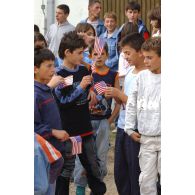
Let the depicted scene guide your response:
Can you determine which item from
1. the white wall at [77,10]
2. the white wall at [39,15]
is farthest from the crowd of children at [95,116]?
the white wall at [39,15]

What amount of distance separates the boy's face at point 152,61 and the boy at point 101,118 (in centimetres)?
95

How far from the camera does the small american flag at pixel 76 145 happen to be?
5.10 metres

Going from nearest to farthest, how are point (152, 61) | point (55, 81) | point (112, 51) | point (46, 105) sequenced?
point (46, 105) → point (152, 61) → point (55, 81) → point (112, 51)

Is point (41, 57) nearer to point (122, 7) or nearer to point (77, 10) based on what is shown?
point (77, 10)

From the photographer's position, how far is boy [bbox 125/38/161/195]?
4.66 m

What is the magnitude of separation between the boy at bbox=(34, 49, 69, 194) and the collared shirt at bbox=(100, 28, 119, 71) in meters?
3.36

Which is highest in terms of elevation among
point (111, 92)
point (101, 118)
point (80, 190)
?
point (111, 92)

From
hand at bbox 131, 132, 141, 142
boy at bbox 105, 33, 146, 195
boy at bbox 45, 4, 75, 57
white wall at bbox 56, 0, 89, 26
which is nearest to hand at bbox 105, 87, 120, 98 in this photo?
boy at bbox 105, 33, 146, 195

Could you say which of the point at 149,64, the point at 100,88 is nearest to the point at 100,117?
the point at 100,88

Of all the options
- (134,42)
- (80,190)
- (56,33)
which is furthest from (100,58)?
(56,33)

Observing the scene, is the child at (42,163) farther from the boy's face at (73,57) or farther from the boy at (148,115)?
the boy's face at (73,57)

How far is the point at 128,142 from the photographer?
5109 mm

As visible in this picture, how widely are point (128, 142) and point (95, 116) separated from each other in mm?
685
